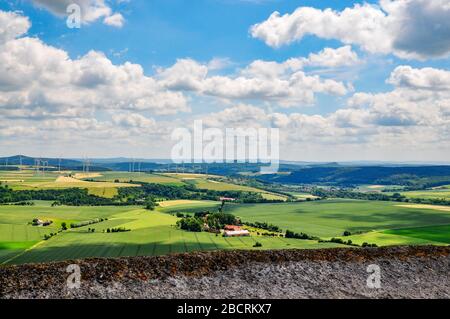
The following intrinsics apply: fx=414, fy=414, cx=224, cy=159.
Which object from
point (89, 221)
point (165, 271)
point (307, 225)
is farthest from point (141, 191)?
point (165, 271)

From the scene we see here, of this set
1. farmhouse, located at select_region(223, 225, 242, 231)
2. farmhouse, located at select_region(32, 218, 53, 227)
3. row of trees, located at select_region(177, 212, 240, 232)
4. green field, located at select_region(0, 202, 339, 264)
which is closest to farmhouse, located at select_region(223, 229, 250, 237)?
farmhouse, located at select_region(223, 225, 242, 231)

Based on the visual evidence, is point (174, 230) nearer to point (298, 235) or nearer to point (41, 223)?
point (298, 235)

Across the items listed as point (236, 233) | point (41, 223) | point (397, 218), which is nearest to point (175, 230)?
point (236, 233)

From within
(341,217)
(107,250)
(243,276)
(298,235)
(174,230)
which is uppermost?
(243,276)

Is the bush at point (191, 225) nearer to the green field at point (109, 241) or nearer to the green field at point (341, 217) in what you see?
the green field at point (109, 241)

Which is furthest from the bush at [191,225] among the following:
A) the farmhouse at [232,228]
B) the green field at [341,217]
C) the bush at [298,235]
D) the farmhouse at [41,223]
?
the farmhouse at [41,223]
